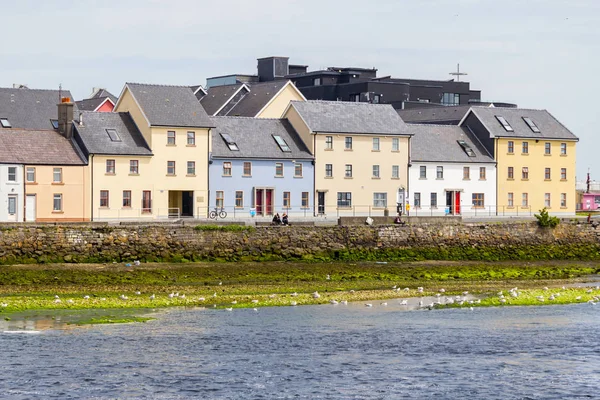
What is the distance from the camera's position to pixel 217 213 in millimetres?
81188

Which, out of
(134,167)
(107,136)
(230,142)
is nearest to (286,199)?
(230,142)

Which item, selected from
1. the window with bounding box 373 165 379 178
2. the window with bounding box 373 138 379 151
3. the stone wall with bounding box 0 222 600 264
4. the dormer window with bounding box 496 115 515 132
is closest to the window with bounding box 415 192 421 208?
the window with bounding box 373 165 379 178

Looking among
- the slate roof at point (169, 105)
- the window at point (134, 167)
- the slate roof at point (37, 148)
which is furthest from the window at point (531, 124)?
the slate roof at point (37, 148)

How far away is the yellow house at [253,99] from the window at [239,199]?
13.7 m

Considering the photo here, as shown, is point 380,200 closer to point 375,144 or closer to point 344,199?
point 344,199

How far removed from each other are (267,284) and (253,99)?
49067 mm

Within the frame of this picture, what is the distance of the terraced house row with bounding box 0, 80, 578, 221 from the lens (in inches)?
2972

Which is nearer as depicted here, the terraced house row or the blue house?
the terraced house row

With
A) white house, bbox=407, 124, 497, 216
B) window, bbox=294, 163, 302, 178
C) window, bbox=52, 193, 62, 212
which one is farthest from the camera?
white house, bbox=407, 124, 497, 216

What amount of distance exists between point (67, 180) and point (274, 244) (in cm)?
1851

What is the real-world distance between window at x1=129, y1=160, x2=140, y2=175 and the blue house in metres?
5.42

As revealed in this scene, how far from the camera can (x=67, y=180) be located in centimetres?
7475

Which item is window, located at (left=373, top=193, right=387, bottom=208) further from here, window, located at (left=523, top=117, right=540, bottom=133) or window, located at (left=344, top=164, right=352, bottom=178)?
window, located at (left=523, top=117, right=540, bottom=133)

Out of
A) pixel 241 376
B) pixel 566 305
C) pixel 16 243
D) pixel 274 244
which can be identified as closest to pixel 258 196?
pixel 274 244
